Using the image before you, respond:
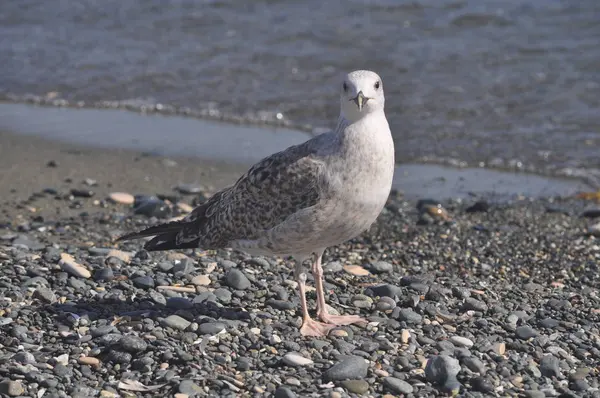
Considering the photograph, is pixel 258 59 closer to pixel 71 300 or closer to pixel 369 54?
pixel 369 54

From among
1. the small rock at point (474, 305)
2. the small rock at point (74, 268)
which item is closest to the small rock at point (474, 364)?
the small rock at point (474, 305)

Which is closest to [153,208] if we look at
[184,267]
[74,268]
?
[184,267]

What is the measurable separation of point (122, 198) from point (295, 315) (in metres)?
3.39

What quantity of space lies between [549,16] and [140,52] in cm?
640

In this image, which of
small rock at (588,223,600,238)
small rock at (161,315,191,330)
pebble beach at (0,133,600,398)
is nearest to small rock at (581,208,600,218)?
pebble beach at (0,133,600,398)

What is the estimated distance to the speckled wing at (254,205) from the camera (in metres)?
5.48

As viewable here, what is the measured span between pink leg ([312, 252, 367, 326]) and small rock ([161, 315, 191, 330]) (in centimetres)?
81

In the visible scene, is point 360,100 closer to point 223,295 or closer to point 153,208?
point 223,295

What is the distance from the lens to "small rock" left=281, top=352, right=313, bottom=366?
199 inches

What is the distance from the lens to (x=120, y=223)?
821 cm

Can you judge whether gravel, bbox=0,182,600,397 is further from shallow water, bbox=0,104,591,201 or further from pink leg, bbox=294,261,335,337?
shallow water, bbox=0,104,591,201

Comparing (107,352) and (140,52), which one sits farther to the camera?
(140,52)

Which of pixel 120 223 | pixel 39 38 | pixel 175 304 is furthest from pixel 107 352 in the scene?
pixel 39 38

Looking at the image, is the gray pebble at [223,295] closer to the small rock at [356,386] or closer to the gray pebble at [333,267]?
the gray pebble at [333,267]
